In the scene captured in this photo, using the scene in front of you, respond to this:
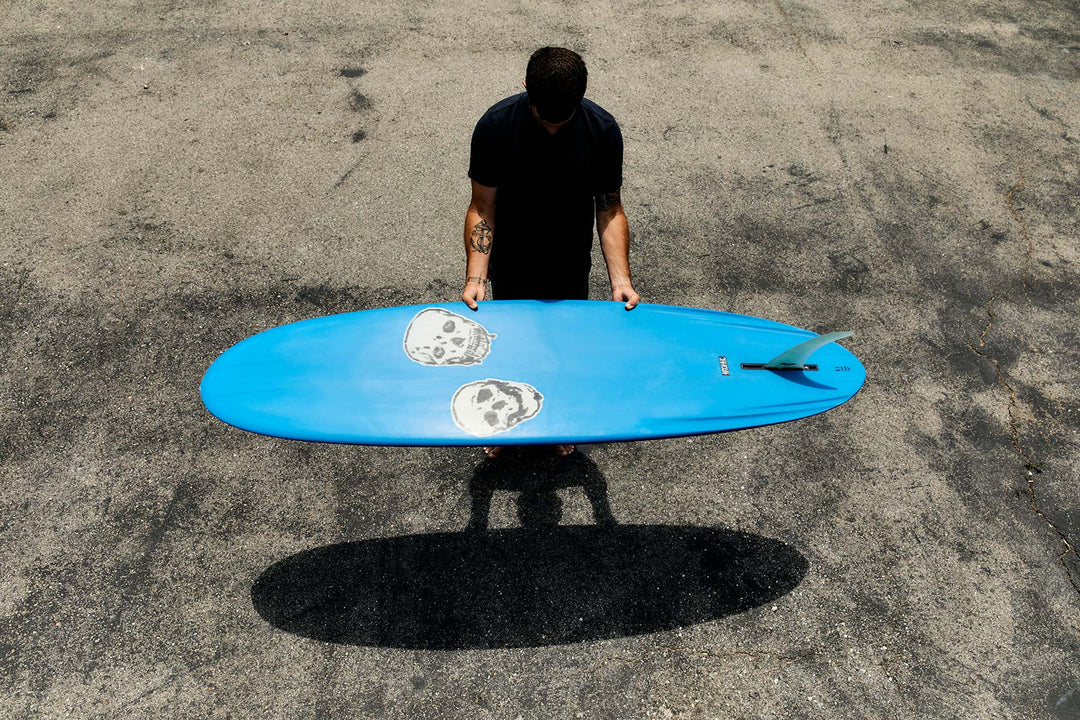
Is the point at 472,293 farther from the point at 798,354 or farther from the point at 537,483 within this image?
the point at 798,354

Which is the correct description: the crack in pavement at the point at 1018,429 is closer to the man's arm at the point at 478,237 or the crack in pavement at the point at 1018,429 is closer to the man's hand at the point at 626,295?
the man's hand at the point at 626,295

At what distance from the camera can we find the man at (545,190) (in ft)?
9.25

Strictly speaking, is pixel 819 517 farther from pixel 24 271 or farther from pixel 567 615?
pixel 24 271

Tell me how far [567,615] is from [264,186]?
3.94 m

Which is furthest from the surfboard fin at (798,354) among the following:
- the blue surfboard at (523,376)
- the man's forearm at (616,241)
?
the man's forearm at (616,241)

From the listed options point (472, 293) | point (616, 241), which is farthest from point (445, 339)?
point (616, 241)

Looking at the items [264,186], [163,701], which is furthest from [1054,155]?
[163,701]

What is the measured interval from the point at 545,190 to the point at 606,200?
36 centimetres

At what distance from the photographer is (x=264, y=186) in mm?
5469

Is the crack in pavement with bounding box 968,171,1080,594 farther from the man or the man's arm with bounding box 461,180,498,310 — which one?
the man's arm with bounding box 461,180,498,310

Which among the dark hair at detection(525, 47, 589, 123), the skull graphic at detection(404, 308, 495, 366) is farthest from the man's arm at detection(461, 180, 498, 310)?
the dark hair at detection(525, 47, 589, 123)

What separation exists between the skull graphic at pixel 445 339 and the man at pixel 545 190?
133 millimetres

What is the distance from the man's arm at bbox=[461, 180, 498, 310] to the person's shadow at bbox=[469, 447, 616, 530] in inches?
37.6

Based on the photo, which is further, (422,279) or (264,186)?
(264,186)
